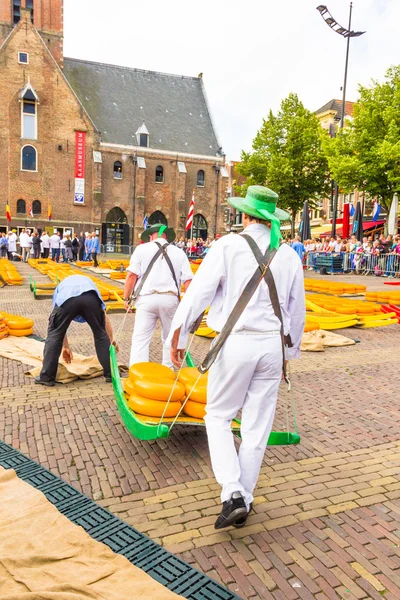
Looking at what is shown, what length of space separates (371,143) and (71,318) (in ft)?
89.9

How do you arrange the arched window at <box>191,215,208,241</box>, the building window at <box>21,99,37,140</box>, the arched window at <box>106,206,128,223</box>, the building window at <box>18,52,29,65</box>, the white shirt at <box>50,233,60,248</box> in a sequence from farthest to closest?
1. the arched window at <box>191,215,208,241</box>
2. the arched window at <box>106,206,128,223</box>
3. the building window at <box>21,99,37,140</box>
4. the building window at <box>18,52,29,65</box>
5. the white shirt at <box>50,233,60,248</box>

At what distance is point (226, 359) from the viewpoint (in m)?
3.06

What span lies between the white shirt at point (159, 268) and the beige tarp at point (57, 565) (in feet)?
10.1

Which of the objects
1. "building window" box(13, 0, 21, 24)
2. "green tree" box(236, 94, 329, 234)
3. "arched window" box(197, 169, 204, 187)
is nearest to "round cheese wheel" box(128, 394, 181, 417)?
"green tree" box(236, 94, 329, 234)

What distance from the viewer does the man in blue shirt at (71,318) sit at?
233 inches

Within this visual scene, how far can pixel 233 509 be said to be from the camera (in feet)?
9.91

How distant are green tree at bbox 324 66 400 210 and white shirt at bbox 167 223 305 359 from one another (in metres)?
26.4

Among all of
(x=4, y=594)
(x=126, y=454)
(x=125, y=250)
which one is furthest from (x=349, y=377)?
(x=125, y=250)

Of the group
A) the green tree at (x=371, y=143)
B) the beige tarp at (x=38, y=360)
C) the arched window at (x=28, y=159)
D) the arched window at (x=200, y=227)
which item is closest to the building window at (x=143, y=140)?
the arched window at (x=200, y=227)

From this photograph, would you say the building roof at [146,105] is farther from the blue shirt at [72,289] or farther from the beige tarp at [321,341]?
the blue shirt at [72,289]

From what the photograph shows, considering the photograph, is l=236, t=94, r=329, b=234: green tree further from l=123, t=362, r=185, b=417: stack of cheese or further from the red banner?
l=123, t=362, r=185, b=417: stack of cheese

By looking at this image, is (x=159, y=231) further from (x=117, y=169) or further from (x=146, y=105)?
(x=146, y=105)

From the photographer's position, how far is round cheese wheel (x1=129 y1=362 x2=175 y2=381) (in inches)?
172

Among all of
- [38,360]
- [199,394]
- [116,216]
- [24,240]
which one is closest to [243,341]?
[199,394]
